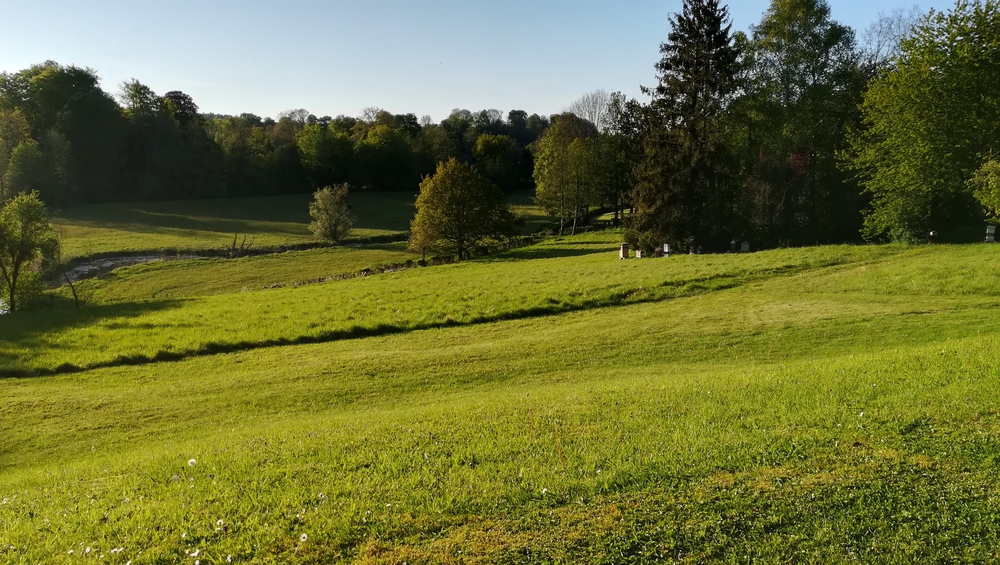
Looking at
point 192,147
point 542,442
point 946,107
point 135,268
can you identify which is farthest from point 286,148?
point 542,442

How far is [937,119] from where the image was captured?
99.7 feet

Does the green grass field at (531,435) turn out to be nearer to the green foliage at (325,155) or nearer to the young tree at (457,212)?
the young tree at (457,212)

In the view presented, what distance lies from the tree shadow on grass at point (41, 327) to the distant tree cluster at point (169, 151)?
57.0 metres

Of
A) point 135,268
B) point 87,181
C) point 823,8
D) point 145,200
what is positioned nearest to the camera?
point 823,8

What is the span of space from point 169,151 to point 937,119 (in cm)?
9927

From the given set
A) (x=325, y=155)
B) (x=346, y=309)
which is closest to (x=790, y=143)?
(x=346, y=309)

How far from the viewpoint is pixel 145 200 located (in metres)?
89.1

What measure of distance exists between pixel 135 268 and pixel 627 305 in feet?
144

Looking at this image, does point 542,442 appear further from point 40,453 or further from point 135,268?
point 135,268

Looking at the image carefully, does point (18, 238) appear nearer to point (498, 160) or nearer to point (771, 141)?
point (771, 141)

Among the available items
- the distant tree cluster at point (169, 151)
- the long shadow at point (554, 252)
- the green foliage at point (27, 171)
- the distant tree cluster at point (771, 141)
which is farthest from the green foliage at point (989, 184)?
the green foliage at point (27, 171)

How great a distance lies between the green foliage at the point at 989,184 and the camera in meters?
24.1

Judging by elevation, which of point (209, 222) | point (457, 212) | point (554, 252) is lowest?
point (554, 252)

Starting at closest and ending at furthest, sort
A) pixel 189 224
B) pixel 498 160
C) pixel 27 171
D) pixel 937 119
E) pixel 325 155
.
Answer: pixel 937 119 < pixel 27 171 < pixel 189 224 < pixel 325 155 < pixel 498 160
